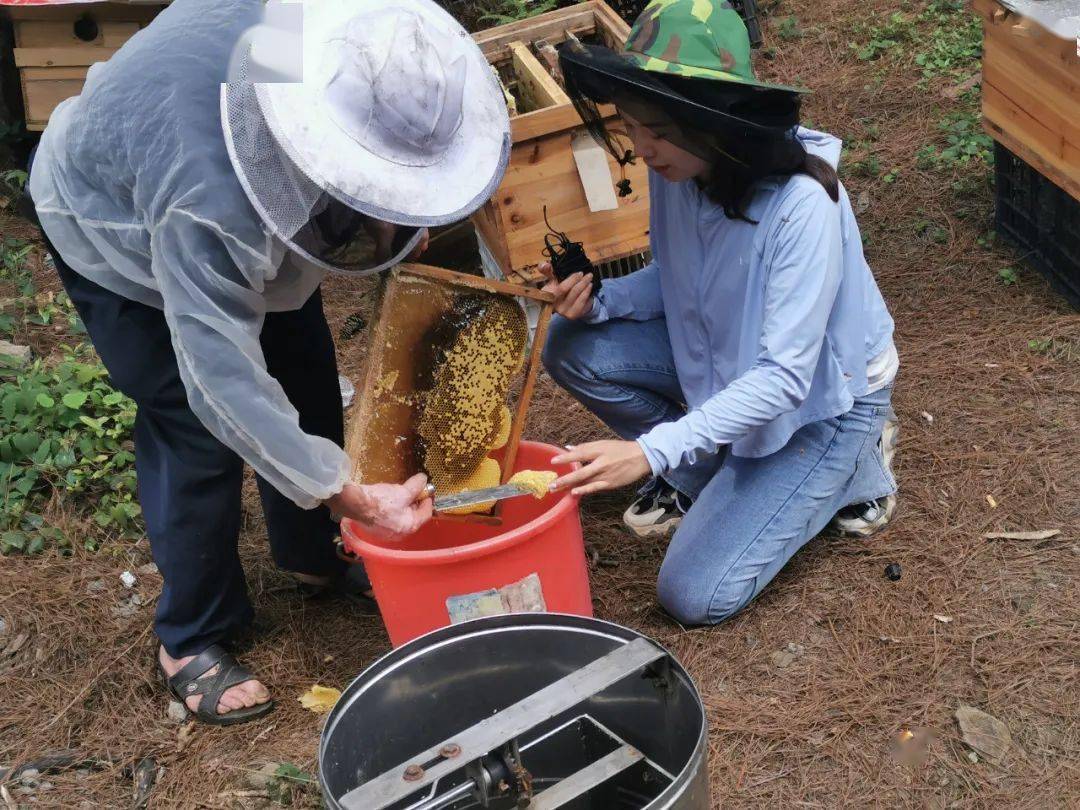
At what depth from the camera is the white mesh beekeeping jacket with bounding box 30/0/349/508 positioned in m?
2.14

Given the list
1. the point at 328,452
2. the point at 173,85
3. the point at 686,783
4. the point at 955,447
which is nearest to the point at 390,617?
the point at 328,452

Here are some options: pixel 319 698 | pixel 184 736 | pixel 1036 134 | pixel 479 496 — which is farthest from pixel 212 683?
pixel 1036 134

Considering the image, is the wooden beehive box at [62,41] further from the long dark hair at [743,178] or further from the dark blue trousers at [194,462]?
the long dark hair at [743,178]

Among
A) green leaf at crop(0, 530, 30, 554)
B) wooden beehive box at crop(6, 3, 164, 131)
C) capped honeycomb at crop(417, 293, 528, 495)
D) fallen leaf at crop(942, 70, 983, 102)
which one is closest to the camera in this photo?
capped honeycomb at crop(417, 293, 528, 495)

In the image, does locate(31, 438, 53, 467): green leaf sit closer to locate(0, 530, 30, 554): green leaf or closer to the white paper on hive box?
locate(0, 530, 30, 554): green leaf

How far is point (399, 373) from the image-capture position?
9.52 ft

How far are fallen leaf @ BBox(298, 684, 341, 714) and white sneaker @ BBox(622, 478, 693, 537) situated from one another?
106 cm

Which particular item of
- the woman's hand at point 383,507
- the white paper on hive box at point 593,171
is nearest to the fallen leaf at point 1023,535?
the woman's hand at point 383,507

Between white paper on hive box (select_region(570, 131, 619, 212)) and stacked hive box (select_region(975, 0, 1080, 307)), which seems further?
white paper on hive box (select_region(570, 131, 619, 212))

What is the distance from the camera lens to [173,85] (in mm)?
2199

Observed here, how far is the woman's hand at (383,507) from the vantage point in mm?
2525

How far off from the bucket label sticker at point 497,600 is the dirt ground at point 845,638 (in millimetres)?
604

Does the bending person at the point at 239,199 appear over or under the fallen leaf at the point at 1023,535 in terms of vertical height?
over

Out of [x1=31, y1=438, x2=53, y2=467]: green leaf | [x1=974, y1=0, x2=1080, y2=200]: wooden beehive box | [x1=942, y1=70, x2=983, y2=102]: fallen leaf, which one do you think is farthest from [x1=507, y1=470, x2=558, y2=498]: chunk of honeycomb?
[x1=942, y1=70, x2=983, y2=102]: fallen leaf
